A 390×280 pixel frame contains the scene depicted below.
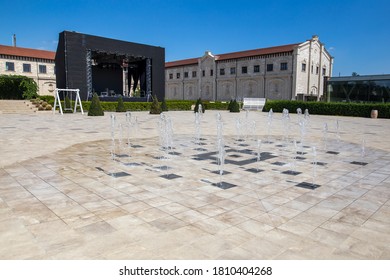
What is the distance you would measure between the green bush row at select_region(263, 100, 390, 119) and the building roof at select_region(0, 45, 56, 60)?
3779 centimetres

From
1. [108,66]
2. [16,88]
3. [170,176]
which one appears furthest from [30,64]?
[170,176]

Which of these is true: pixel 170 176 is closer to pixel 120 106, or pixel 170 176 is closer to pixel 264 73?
pixel 120 106

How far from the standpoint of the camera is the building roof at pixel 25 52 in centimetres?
4522

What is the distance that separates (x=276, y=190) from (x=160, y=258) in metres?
3.05

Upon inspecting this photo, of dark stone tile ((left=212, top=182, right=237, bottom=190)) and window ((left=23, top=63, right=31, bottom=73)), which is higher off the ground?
window ((left=23, top=63, right=31, bottom=73))

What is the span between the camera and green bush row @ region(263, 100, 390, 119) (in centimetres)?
2670

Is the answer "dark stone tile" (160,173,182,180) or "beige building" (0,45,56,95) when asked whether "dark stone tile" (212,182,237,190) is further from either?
"beige building" (0,45,56,95)

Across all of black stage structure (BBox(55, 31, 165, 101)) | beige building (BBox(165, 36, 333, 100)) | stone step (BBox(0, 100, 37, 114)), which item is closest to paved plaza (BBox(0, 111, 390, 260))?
stone step (BBox(0, 100, 37, 114))

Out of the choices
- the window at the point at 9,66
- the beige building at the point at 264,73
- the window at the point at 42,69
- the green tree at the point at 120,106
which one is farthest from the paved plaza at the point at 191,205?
the window at the point at 42,69

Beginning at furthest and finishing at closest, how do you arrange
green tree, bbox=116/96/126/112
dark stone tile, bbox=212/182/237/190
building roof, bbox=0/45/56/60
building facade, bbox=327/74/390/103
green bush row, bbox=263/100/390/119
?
building roof, bbox=0/45/56/60, building facade, bbox=327/74/390/103, green tree, bbox=116/96/126/112, green bush row, bbox=263/100/390/119, dark stone tile, bbox=212/182/237/190

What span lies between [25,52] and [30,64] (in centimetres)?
222

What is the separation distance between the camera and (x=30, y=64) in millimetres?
46969
